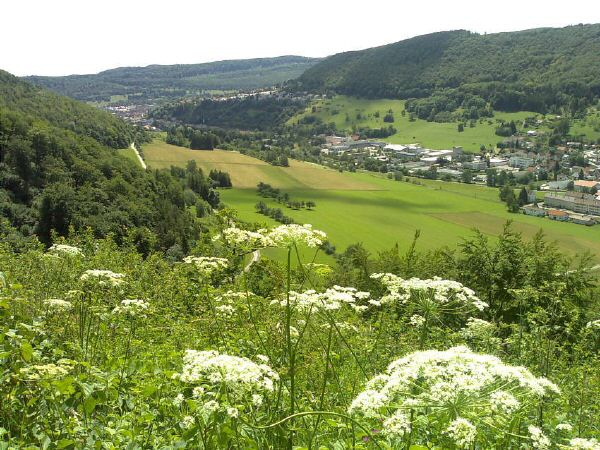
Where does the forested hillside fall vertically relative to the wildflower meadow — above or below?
below

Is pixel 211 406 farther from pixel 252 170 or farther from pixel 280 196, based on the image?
pixel 252 170

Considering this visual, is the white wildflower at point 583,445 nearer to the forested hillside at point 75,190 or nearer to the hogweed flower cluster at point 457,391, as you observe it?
the hogweed flower cluster at point 457,391

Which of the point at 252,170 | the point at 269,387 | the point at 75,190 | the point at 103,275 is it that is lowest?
the point at 252,170

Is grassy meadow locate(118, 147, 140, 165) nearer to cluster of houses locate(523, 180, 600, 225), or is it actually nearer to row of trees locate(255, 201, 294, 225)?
row of trees locate(255, 201, 294, 225)

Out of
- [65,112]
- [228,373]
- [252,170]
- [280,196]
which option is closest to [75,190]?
[280,196]

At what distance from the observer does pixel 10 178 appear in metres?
75.8

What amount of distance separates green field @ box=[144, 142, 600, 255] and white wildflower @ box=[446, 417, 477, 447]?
68518mm

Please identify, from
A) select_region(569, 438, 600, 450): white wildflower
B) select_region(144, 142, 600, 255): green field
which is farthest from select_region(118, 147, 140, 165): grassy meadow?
select_region(569, 438, 600, 450): white wildflower

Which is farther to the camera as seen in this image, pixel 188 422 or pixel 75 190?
pixel 75 190

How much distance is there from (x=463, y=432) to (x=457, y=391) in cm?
38

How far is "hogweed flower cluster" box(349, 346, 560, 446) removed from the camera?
3879 millimetres

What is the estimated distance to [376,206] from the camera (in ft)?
407

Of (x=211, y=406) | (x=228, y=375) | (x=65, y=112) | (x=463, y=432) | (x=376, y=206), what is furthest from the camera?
(x=65, y=112)

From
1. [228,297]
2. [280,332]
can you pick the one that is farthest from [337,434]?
[228,297]
